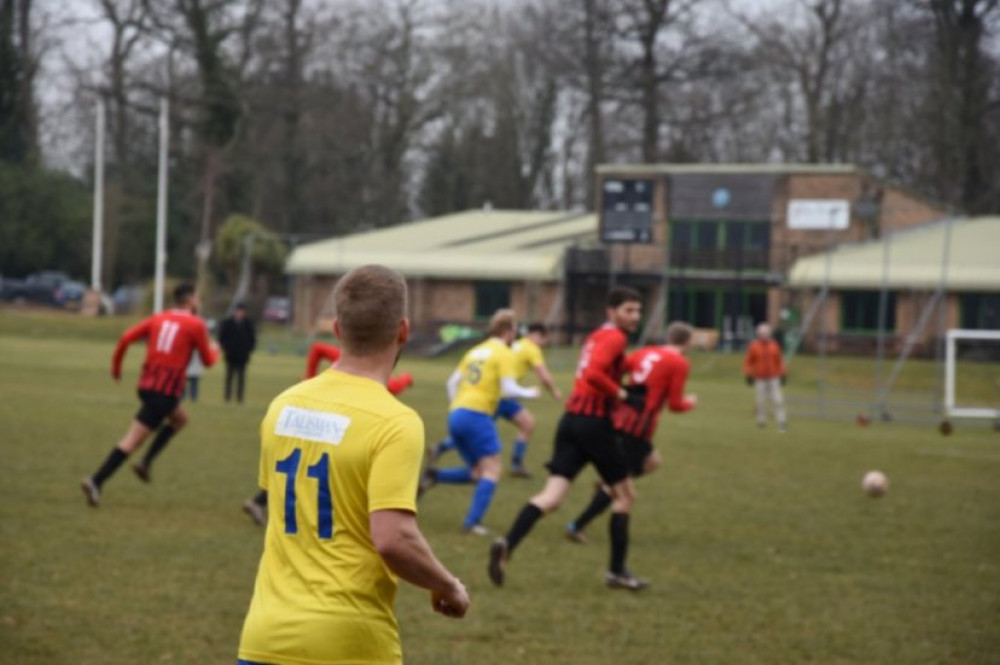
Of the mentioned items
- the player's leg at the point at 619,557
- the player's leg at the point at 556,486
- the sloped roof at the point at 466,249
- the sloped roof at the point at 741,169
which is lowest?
the player's leg at the point at 619,557

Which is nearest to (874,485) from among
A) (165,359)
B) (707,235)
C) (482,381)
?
(482,381)

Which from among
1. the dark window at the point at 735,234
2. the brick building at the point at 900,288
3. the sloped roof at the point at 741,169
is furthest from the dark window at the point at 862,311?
the dark window at the point at 735,234

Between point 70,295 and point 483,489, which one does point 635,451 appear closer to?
point 483,489

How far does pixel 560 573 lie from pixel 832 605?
5.92 ft

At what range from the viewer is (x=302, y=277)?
4747 cm

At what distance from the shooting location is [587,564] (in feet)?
33.0

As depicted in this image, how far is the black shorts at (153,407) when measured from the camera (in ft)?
38.8

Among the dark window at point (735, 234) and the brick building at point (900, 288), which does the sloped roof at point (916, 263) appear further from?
the dark window at point (735, 234)

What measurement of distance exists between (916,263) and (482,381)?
31456 mm

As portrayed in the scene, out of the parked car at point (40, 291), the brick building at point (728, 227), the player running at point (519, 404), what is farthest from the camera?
the parked car at point (40, 291)

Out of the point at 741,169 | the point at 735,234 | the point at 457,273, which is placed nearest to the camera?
the point at 741,169

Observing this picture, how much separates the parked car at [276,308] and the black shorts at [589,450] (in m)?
43.4

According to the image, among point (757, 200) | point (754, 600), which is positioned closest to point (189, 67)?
point (757, 200)

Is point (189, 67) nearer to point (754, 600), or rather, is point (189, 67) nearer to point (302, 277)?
point (302, 277)
